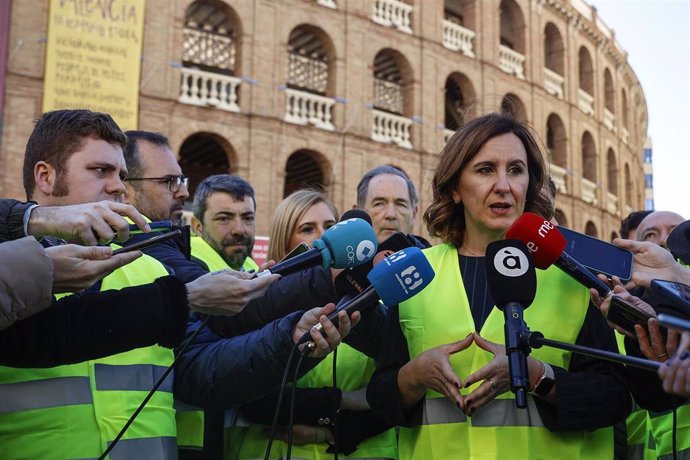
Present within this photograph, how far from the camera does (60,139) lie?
2.77m

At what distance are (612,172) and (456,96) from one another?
8.79 meters

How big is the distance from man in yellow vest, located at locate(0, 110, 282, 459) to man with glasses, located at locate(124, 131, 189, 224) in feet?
4.68

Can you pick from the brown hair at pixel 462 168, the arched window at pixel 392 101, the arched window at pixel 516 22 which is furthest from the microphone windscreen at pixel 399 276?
the arched window at pixel 516 22

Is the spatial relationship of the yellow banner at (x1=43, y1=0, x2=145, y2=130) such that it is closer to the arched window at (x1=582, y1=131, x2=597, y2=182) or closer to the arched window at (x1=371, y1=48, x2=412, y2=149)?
the arched window at (x1=371, y1=48, x2=412, y2=149)

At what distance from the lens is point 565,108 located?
77.5 ft

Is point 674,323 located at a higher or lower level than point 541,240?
lower

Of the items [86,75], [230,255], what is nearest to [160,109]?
[86,75]

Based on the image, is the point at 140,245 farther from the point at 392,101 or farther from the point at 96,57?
the point at 392,101

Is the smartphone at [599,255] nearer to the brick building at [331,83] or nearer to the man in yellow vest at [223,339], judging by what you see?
the man in yellow vest at [223,339]

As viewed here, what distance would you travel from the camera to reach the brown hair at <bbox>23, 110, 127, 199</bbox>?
9.00ft

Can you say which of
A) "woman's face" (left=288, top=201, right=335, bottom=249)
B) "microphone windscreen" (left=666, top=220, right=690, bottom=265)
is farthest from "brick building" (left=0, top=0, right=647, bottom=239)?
"microphone windscreen" (left=666, top=220, right=690, bottom=265)

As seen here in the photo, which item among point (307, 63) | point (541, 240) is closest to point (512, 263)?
point (541, 240)

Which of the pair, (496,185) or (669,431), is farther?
(669,431)

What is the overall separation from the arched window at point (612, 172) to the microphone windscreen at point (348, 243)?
87.6ft
